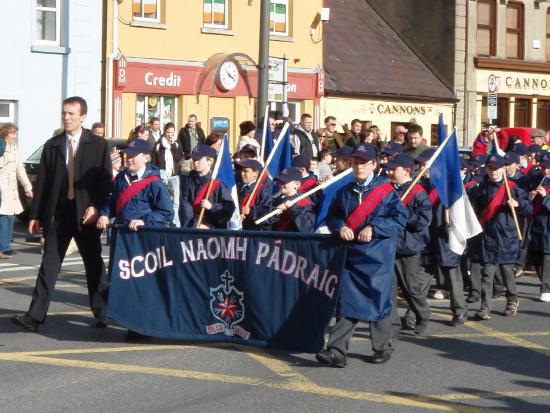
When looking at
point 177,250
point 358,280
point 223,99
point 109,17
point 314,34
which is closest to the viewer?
point 358,280

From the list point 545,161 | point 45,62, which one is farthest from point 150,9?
point 545,161

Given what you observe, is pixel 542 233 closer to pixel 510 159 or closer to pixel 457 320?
pixel 510 159

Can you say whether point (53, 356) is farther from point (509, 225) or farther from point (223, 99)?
point (223, 99)

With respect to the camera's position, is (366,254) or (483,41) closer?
(366,254)

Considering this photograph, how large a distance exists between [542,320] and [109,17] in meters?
18.4

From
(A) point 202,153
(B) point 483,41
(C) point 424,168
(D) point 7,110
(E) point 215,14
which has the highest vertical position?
(B) point 483,41

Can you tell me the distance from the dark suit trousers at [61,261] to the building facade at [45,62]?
16.6 meters

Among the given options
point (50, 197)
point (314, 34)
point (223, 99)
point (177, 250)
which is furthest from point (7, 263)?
point (314, 34)

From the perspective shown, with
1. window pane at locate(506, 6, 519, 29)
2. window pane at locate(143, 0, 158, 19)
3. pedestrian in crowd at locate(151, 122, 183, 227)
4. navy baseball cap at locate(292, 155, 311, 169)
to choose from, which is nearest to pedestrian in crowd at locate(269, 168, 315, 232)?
navy baseball cap at locate(292, 155, 311, 169)

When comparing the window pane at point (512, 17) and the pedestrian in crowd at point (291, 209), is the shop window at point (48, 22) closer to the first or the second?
the pedestrian in crowd at point (291, 209)

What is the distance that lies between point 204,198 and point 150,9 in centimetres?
1937

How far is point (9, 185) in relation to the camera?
751 inches

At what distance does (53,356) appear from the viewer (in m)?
10.5

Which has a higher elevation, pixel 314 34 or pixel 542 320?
pixel 314 34
